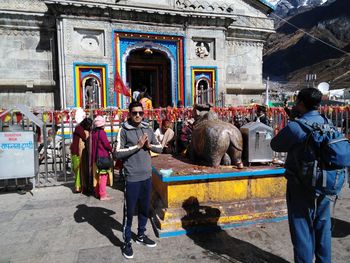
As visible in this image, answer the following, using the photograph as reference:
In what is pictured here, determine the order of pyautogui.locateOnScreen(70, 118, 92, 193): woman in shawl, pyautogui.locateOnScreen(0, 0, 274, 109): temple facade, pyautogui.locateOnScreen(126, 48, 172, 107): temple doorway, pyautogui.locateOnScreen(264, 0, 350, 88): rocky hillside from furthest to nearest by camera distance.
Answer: pyautogui.locateOnScreen(264, 0, 350, 88): rocky hillside < pyautogui.locateOnScreen(126, 48, 172, 107): temple doorway < pyautogui.locateOnScreen(0, 0, 274, 109): temple facade < pyautogui.locateOnScreen(70, 118, 92, 193): woman in shawl

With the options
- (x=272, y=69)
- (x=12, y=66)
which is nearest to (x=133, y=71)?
(x=12, y=66)

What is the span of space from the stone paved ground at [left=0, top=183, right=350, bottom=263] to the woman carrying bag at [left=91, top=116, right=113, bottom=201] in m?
0.56

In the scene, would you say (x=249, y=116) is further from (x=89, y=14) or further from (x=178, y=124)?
(x=89, y=14)

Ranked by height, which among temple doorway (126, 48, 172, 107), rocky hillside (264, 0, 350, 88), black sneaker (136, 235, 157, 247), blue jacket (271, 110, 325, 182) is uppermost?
rocky hillside (264, 0, 350, 88)

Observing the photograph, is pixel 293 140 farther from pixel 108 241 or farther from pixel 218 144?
pixel 108 241

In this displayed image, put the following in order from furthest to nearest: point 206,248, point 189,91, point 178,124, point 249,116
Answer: point 189,91
point 249,116
point 178,124
point 206,248

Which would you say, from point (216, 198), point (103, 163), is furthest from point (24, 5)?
point (216, 198)

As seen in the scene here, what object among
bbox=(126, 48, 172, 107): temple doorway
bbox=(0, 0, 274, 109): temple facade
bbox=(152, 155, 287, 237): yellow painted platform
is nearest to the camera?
bbox=(152, 155, 287, 237): yellow painted platform

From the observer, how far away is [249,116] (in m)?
8.86

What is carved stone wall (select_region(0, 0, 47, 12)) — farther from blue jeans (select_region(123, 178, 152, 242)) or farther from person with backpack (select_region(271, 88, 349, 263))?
person with backpack (select_region(271, 88, 349, 263))

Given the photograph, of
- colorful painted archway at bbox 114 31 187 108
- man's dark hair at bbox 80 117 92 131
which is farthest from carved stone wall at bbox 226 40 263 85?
man's dark hair at bbox 80 117 92 131

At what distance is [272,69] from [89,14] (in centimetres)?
6082

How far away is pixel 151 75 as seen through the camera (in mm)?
16453

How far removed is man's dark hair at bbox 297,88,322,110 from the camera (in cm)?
280
